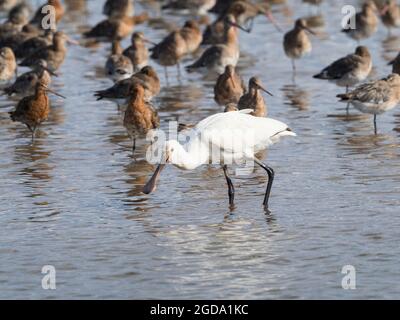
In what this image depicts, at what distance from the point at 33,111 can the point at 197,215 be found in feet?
15.4

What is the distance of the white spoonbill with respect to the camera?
33.6 ft

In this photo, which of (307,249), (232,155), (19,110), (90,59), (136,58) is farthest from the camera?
(90,59)

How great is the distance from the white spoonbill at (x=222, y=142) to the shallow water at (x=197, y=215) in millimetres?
534

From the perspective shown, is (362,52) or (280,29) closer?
(362,52)

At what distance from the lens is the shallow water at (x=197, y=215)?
8.71 meters

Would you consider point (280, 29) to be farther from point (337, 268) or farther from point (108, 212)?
point (337, 268)

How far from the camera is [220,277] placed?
8.76 m

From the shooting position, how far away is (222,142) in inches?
413

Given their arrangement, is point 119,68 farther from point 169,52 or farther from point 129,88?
point 129,88

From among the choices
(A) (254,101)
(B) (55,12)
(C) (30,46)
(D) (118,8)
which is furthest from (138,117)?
(D) (118,8)

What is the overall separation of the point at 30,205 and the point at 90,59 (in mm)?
11234

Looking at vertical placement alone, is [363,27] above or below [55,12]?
below

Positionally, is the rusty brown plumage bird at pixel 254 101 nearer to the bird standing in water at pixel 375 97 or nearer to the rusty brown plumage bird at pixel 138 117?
the bird standing in water at pixel 375 97
